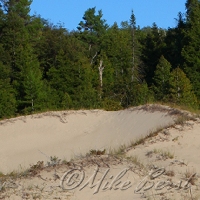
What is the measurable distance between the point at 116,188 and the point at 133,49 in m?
51.3

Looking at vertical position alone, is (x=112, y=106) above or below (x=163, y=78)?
below

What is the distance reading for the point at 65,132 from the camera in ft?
74.4

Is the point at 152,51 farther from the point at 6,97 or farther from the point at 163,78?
the point at 6,97

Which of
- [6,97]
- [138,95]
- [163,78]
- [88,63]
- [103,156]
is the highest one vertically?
[88,63]

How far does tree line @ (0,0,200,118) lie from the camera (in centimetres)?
4606

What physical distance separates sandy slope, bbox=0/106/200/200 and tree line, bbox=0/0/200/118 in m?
14.0

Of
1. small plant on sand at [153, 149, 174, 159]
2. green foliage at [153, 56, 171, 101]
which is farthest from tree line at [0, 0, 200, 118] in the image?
small plant on sand at [153, 149, 174, 159]

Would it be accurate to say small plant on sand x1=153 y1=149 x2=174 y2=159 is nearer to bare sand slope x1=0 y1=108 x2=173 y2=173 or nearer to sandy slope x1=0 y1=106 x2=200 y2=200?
sandy slope x1=0 y1=106 x2=200 y2=200

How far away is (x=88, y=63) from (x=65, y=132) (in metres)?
33.3

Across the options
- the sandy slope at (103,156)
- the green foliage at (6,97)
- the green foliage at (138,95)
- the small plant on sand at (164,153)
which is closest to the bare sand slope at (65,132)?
the sandy slope at (103,156)

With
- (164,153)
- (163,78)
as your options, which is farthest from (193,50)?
(164,153)

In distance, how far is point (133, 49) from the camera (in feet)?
199

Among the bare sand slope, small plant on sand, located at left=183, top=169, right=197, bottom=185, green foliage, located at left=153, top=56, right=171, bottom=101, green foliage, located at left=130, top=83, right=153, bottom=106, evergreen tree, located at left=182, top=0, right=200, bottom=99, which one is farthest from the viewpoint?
evergreen tree, located at left=182, top=0, right=200, bottom=99

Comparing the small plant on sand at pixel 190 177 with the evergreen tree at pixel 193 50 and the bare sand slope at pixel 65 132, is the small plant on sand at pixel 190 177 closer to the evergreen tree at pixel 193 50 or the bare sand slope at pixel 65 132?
the bare sand slope at pixel 65 132
